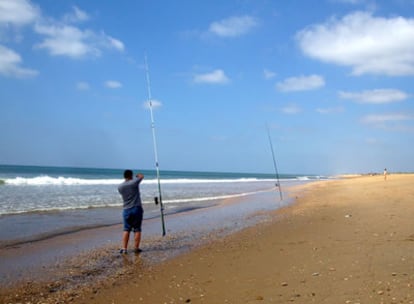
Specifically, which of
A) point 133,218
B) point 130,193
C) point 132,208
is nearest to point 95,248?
point 133,218

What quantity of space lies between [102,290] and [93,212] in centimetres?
1150

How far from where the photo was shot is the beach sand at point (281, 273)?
15.9 feet

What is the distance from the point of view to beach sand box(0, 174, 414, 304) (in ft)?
15.9

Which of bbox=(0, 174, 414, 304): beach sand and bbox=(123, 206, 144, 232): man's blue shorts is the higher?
bbox=(123, 206, 144, 232): man's blue shorts

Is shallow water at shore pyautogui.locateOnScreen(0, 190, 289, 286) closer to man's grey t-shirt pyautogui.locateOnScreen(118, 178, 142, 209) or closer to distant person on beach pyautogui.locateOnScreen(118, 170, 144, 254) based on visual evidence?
distant person on beach pyautogui.locateOnScreen(118, 170, 144, 254)

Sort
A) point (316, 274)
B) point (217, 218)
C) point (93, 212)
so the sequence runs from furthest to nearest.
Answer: point (93, 212) → point (217, 218) → point (316, 274)

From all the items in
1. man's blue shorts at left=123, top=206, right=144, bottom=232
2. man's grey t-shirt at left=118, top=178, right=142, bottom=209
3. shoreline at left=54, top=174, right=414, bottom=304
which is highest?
man's grey t-shirt at left=118, top=178, right=142, bottom=209

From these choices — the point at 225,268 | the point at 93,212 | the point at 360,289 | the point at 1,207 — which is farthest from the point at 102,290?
the point at 1,207

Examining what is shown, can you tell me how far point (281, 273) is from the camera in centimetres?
590

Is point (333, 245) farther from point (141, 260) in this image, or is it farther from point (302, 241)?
point (141, 260)

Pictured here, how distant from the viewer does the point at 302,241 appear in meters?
8.54

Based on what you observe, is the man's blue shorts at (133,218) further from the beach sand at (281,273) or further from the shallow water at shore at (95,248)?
the beach sand at (281,273)

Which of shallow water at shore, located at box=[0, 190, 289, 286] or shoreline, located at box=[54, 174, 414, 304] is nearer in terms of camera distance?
shoreline, located at box=[54, 174, 414, 304]

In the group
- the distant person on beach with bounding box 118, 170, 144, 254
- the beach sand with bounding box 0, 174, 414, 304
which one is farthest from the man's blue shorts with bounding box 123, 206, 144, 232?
the beach sand with bounding box 0, 174, 414, 304
